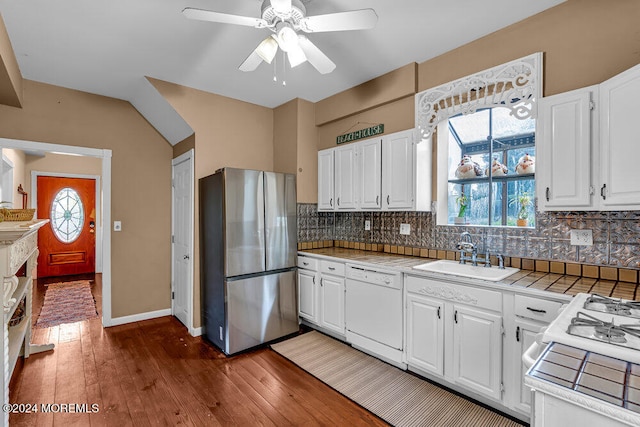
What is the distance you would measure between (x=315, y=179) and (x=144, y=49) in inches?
86.2

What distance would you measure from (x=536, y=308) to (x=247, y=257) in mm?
2371

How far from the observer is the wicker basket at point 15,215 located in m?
2.24

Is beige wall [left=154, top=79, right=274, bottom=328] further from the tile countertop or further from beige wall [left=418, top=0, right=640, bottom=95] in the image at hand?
beige wall [left=418, top=0, right=640, bottom=95]

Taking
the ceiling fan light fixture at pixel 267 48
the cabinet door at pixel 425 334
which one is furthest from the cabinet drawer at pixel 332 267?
the ceiling fan light fixture at pixel 267 48

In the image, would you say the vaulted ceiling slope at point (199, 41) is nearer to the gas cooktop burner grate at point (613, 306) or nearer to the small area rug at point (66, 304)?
the gas cooktop burner grate at point (613, 306)

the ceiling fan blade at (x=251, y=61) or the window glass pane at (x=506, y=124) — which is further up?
the ceiling fan blade at (x=251, y=61)

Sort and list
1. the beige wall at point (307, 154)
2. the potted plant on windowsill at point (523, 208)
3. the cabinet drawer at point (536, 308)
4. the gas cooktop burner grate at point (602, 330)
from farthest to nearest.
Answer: the beige wall at point (307, 154), the potted plant on windowsill at point (523, 208), the cabinet drawer at point (536, 308), the gas cooktop burner grate at point (602, 330)

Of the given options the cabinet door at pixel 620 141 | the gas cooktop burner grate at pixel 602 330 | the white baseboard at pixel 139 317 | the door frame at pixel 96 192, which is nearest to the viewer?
the gas cooktop burner grate at pixel 602 330

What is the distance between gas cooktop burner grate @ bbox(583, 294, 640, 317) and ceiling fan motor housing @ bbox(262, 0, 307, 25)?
2.17 m

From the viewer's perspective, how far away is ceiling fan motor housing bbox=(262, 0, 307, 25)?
1.78m

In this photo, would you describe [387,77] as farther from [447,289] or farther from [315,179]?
[447,289]

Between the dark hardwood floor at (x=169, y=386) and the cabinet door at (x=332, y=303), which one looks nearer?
the dark hardwood floor at (x=169, y=386)

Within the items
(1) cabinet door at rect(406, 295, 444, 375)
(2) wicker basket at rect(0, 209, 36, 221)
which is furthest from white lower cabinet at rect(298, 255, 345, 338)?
(2) wicker basket at rect(0, 209, 36, 221)

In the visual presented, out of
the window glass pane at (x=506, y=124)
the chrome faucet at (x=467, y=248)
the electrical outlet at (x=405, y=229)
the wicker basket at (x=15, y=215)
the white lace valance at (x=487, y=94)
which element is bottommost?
the chrome faucet at (x=467, y=248)
